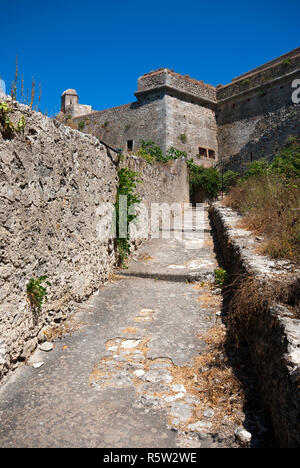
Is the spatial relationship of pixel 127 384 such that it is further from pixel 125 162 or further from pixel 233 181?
pixel 233 181

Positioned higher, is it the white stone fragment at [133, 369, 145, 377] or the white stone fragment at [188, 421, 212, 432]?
the white stone fragment at [133, 369, 145, 377]

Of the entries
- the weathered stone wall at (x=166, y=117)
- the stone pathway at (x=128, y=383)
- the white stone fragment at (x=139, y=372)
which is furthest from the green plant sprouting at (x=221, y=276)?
the weathered stone wall at (x=166, y=117)

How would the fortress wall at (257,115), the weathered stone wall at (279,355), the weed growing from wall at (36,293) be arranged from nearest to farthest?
the weathered stone wall at (279,355) < the weed growing from wall at (36,293) < the fortress wall at (257,115)

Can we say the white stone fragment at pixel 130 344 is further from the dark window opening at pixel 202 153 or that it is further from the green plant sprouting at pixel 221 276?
the dark window opening at pixel 202 153

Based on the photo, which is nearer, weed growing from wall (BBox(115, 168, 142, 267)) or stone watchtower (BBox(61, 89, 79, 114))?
weed growing from wall (BBox(115, 168, 142, 267))

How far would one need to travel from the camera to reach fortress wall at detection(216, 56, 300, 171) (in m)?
21.1

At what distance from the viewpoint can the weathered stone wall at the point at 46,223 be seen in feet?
8.87

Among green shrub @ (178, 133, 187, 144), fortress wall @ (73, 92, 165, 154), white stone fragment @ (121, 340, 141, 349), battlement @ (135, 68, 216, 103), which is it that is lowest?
white stone fragment @ (121, 340, 141, 349)

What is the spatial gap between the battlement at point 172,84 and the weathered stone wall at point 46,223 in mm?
19162

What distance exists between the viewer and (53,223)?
11.4ft

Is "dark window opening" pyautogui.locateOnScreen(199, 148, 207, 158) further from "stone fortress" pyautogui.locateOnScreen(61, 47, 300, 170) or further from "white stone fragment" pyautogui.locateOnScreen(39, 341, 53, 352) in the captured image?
"white stone fragment" pyautogui.locateOnScreen(39, 341, 53, 352)

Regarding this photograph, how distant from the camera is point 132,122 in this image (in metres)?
23.4

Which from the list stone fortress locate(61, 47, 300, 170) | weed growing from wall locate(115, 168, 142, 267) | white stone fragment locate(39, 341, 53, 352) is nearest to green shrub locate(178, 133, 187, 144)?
stone fortress locate(61, 47, 300, 170)

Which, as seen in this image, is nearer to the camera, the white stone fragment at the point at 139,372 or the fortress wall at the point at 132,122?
the white stone fragment at the point at 139,372
